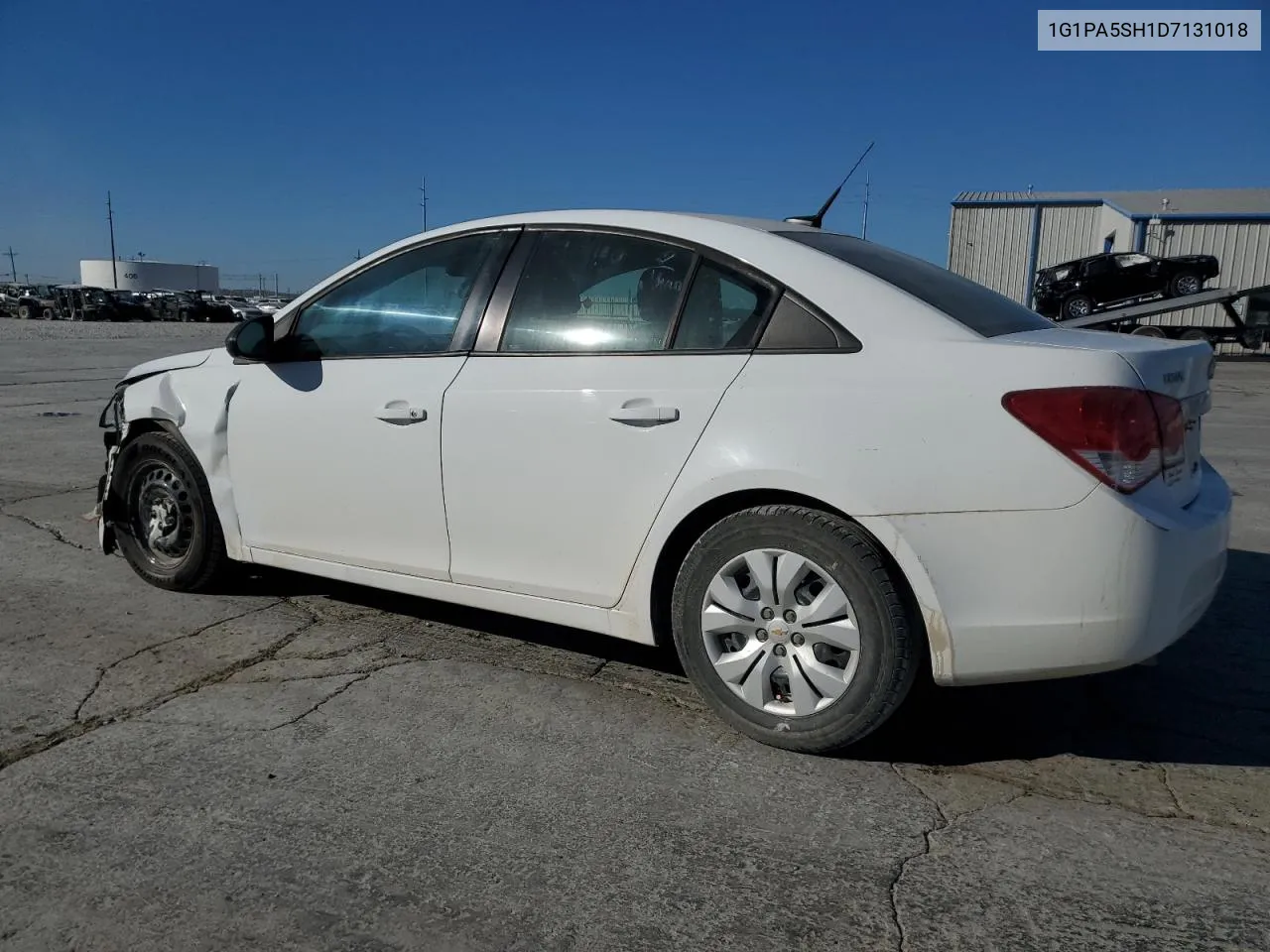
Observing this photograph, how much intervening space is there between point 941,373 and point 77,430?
31.5 ft

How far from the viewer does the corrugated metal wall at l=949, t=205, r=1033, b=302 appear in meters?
34.2

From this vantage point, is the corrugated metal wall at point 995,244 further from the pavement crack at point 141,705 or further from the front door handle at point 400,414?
the pavement crack at point 141,705

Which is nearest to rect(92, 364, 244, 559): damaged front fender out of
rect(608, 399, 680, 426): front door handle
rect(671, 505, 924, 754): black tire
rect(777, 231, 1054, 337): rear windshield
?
rect(608, 399, 680, 426): front door handle

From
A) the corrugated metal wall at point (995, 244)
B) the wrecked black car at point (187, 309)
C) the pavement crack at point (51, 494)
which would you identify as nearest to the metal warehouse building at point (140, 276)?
the wrecked black car at point (187, 309)

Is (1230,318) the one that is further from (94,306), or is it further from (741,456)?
(94,306)

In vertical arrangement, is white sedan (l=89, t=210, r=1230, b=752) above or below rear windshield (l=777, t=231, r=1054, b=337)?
below

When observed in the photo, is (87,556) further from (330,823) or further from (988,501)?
(988,501)

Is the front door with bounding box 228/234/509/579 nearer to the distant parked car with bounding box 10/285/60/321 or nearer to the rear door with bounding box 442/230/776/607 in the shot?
the rear door with bounding box 442/230/776/607

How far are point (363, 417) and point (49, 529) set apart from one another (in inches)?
127

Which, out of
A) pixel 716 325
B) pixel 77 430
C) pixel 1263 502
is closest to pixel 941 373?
pixel 716 325

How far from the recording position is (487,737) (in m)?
3.15

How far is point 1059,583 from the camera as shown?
8.67 feet

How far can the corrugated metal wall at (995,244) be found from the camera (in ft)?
112

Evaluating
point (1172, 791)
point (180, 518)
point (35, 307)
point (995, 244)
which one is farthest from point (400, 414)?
point (35, 307)
